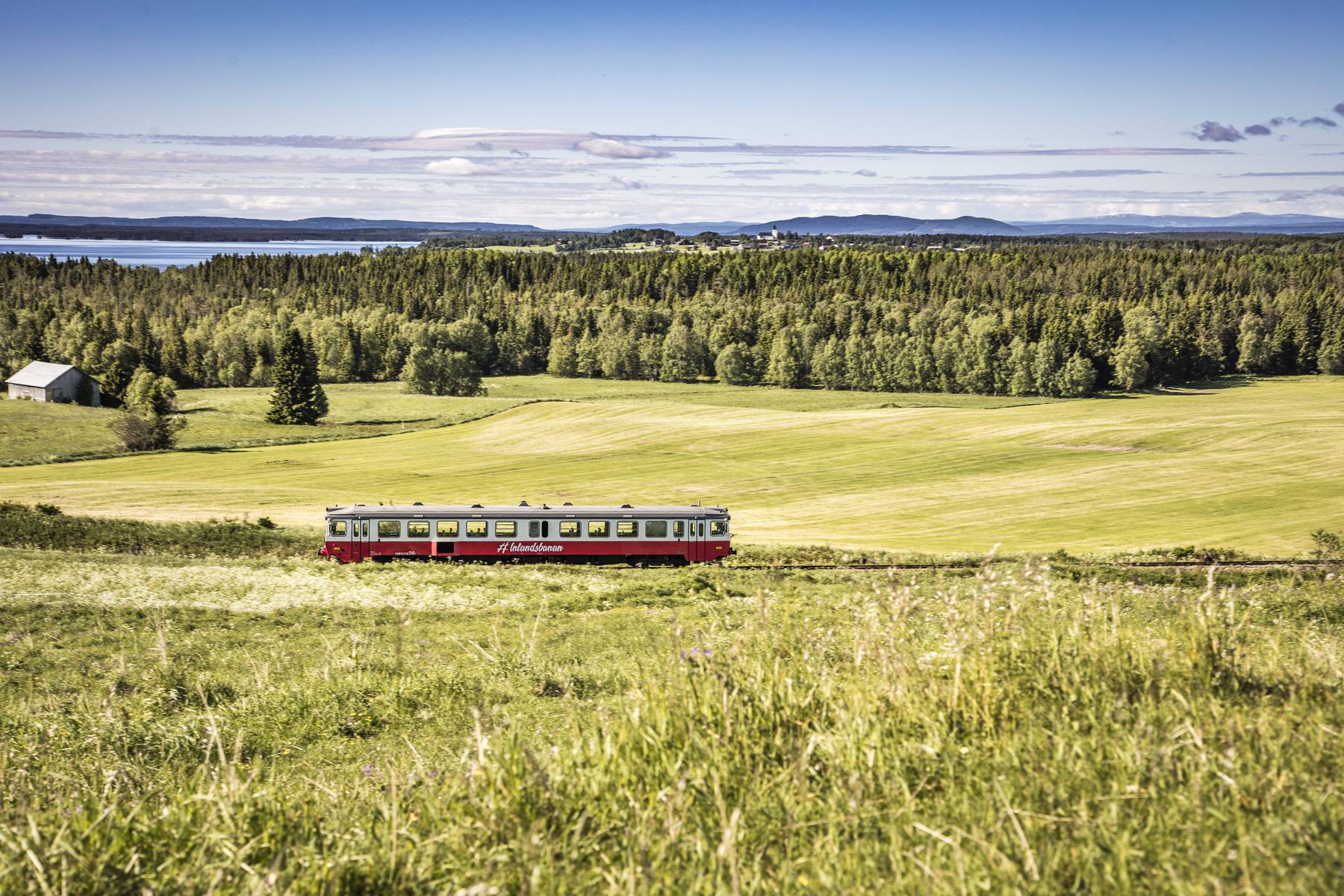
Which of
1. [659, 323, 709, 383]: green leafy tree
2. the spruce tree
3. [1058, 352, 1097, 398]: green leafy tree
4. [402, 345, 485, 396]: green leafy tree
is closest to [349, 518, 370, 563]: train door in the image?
the spruce tree

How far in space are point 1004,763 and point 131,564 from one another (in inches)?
1263

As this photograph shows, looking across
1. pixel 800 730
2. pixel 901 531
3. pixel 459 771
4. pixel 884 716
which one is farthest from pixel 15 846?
pixel 901 531

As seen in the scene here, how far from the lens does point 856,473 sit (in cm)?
6456

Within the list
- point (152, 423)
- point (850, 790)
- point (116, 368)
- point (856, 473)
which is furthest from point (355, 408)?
point (850, 790)

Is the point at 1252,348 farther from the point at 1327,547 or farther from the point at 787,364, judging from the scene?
the point at 1327,547

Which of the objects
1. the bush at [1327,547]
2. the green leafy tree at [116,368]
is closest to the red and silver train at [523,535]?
the bush at [1327,547]

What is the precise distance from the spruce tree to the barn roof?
26080 millimetres

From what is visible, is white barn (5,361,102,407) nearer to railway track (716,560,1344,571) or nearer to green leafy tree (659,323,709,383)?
green leafy tree (659,323,709,383)

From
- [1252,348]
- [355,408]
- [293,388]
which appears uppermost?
[1252,348]

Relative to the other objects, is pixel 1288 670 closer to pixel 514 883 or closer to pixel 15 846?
pixel 514 883

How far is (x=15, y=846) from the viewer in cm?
404

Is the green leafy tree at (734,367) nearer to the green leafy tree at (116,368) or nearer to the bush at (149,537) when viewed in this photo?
the green leafy tree at (116,368)

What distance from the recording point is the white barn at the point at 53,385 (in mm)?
103188

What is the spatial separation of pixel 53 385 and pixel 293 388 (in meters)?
28.8
